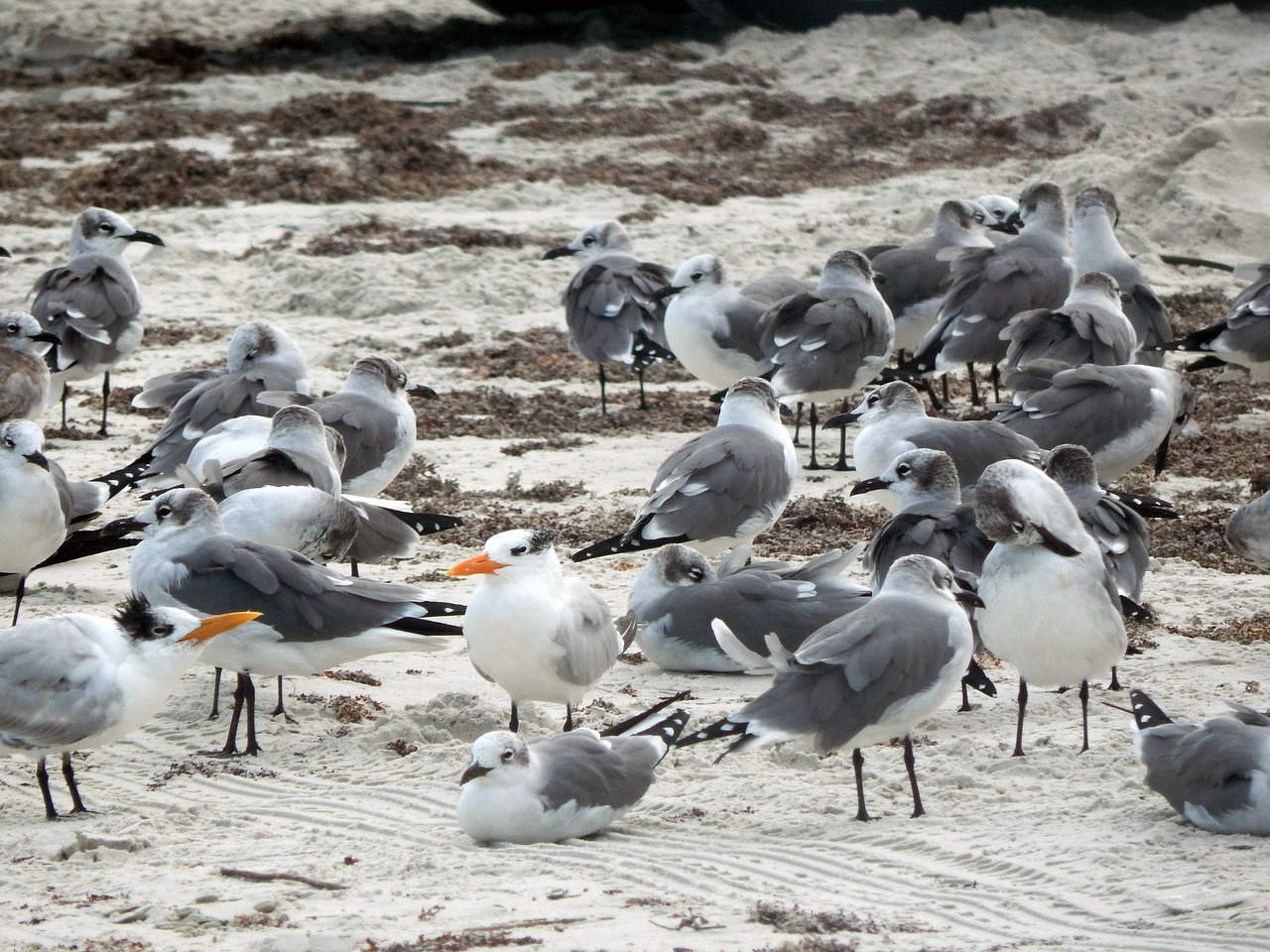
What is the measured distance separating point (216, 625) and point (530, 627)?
1.02 meters

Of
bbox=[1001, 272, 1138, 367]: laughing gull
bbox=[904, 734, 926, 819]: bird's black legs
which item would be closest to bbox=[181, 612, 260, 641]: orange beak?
bbox=[904, 734, 926, 819]: bird's black legs

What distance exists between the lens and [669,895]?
448cm

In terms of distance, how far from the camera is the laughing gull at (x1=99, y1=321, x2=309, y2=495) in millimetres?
8195

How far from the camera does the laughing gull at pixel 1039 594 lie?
18.1 feet

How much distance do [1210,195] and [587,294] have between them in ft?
20.9

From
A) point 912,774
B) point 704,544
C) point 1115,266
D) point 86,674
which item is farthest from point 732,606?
point 1115,266

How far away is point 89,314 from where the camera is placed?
35.4 ft

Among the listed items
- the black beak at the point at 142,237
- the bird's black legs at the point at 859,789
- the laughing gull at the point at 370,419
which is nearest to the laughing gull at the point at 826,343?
the laughing gull at the point at 370,419

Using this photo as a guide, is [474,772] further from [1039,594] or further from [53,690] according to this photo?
[1039,594]

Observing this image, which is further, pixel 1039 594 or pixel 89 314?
pixel 89 314

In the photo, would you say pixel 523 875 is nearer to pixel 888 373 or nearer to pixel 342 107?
pixel 888 373

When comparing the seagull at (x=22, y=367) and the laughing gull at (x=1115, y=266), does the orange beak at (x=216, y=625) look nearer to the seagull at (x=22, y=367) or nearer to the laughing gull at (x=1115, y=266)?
the seagull at (x=22, y=367)

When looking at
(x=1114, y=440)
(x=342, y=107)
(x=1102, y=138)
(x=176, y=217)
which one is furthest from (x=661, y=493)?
(x=342, y=107)

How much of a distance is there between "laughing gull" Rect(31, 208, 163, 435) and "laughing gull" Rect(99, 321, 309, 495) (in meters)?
1.56
